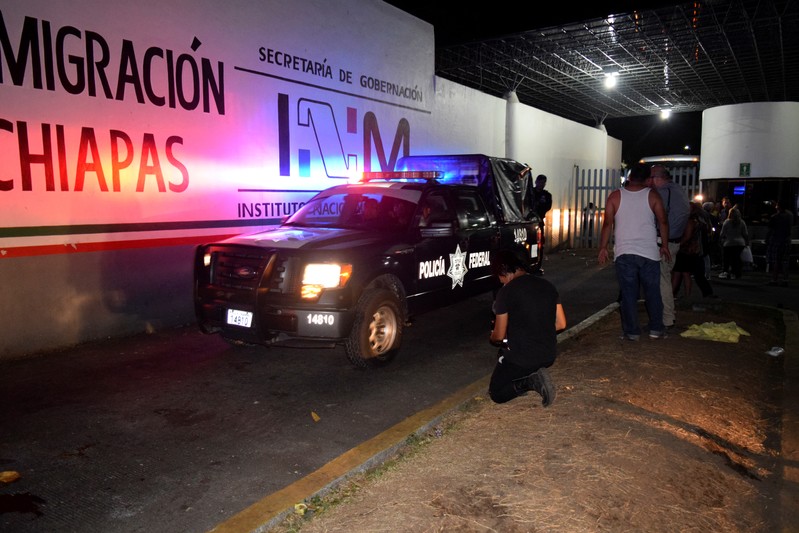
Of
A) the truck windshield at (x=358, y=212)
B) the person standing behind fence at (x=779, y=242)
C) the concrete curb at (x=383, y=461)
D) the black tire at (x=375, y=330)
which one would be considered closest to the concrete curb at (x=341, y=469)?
the concrete curb at (x=383, y=461)

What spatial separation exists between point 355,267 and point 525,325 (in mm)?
1784

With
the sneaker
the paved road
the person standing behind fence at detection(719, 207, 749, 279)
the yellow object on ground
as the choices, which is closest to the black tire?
the paved road

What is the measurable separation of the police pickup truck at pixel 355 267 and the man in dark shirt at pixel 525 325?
1.57 metres

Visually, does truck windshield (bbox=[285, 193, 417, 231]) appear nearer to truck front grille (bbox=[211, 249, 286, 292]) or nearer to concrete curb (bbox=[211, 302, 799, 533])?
truck front grille (bbox=[211, 249, 286, 292])

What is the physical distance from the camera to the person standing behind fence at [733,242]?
1207 cm

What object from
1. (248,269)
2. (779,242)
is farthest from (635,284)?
(779,242)

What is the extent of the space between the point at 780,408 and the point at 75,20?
802 cm

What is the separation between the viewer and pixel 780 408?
16.1 ft

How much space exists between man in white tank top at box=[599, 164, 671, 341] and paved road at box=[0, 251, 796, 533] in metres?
1.70

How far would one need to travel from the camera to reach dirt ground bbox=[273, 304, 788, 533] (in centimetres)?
317

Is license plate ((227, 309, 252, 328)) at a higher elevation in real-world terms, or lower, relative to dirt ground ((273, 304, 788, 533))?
higher

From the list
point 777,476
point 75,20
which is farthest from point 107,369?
point 777,476

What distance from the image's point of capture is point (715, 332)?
22.2 feet

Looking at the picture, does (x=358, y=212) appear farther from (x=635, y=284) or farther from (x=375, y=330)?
(x=635, y=284)
